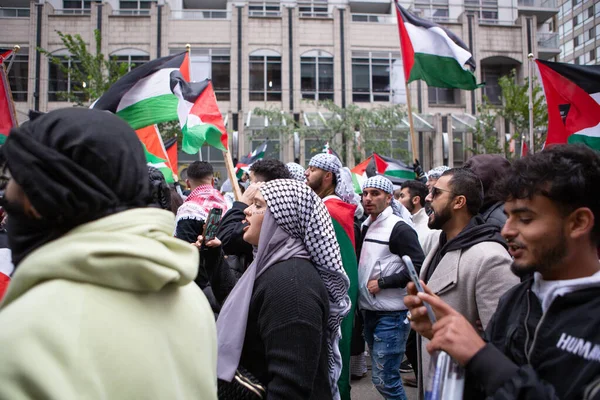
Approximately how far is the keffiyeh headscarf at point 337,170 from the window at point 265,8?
1126 inches

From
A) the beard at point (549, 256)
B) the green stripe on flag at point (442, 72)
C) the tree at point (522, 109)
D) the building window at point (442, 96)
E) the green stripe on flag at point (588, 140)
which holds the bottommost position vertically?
the beard at point (549, 256)

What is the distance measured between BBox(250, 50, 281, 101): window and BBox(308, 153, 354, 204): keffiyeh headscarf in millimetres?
25292

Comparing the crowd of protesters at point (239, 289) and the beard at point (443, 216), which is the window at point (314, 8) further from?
the crowd of protesters at point (239, 289)

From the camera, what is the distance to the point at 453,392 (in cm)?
168

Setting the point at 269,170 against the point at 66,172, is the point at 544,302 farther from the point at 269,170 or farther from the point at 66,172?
the point at 269,170

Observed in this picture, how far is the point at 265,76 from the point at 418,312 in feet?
95.1

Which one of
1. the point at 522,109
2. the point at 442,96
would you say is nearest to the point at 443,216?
the point at 522,109

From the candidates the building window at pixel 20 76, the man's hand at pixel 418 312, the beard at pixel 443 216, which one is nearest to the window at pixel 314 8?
the building window at pixel 20 76

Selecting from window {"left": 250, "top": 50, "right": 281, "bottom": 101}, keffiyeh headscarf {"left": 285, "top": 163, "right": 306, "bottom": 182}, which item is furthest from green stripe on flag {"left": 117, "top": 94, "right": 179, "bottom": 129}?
window {"left": 250, "top": 50, "right": 281, "bottom": 101}

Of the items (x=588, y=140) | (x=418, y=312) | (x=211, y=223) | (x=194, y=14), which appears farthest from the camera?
(x=194, y=14)

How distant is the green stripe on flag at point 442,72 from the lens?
24.2 feet

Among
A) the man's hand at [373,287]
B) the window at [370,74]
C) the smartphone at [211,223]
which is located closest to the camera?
the smartphone at [211,223]

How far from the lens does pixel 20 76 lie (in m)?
28.5

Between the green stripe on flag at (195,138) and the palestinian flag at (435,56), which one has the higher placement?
the palestinian flag at (435,56)
